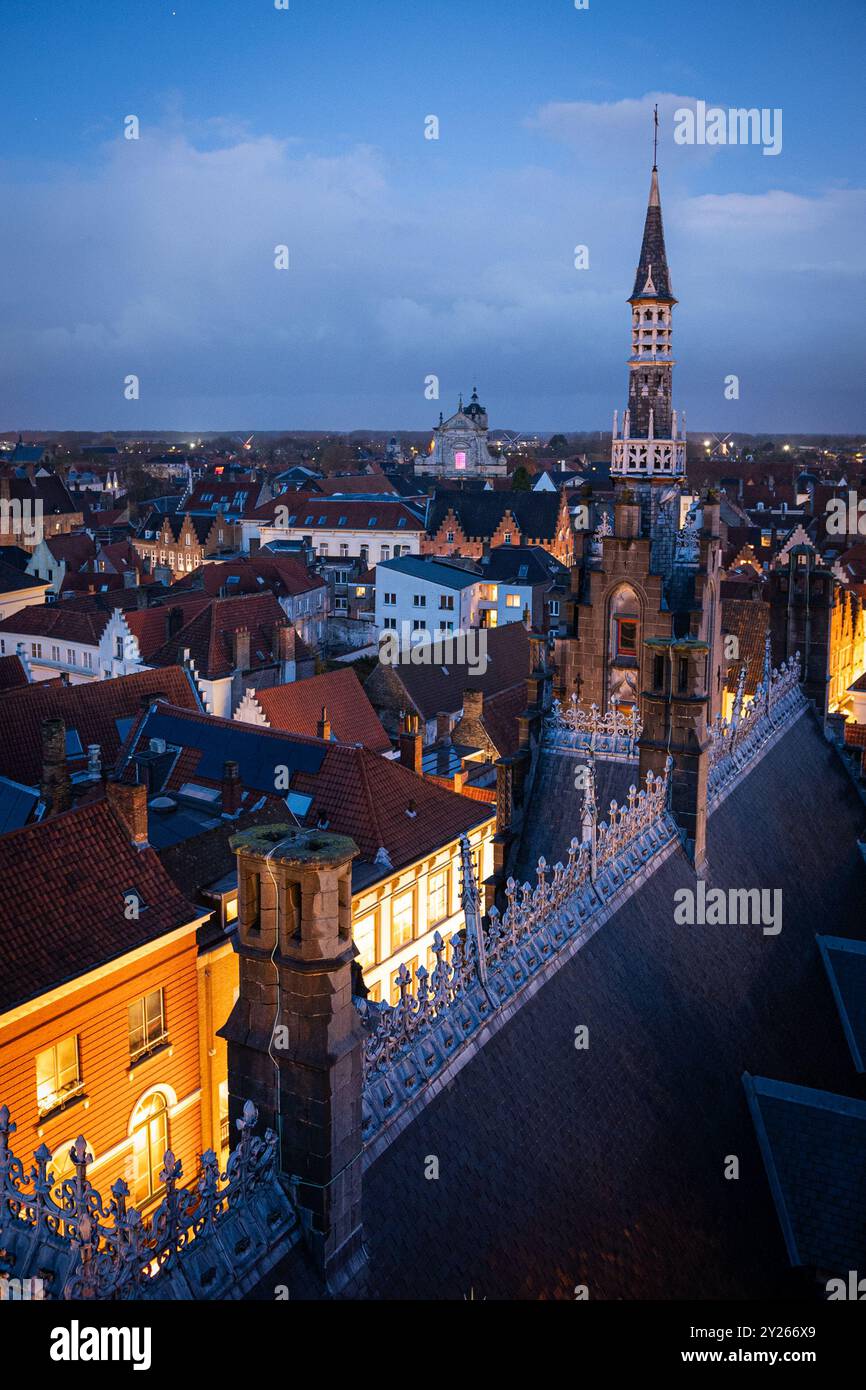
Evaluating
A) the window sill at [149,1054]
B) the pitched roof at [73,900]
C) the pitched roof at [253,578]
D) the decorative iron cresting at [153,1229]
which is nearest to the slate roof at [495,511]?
the pitched roof at [253,578]

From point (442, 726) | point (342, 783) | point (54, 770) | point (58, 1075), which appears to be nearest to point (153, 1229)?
point (58, 1075)

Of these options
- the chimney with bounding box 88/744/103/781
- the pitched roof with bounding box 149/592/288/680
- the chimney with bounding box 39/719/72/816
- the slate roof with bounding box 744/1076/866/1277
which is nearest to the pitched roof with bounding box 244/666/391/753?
the chimney with bounding box 88/744/103/781

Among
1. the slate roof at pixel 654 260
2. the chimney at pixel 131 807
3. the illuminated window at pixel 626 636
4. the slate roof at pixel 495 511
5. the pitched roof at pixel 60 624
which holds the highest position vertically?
the slate roof at pixel 654 260

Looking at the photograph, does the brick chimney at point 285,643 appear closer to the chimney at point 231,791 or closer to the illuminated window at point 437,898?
the chimney at point 231,791

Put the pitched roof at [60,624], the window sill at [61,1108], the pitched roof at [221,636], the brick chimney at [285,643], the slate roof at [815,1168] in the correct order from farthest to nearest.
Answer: the pitched roof at [60,624], the brick chimney at [285,643], the pitched roof at [221,636], the window sill at [61,1108], the slate roof at [815,1168]
